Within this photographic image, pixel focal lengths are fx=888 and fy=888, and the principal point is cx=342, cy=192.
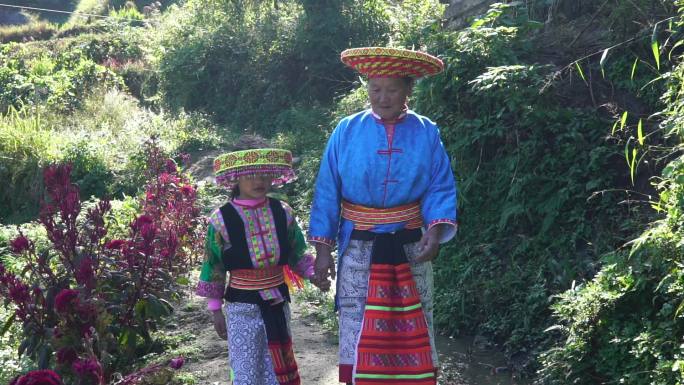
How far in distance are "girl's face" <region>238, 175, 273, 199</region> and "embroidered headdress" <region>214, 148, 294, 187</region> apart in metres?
0.03

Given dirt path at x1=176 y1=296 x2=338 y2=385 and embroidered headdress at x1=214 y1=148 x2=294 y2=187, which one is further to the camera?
dirt path at x1=176 y1=296 x2=338 y2=385

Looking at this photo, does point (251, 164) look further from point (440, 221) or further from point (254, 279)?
point (440, 221)

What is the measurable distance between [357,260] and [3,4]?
28.9 m

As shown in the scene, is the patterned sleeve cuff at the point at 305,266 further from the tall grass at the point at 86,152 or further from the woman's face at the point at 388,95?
the tall grass at the point at 86,152

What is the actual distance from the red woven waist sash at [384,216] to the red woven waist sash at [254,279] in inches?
18.3

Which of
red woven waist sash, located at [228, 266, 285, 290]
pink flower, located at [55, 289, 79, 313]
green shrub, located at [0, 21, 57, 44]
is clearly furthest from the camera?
green shrub, located at [0, 21, 57, 44]

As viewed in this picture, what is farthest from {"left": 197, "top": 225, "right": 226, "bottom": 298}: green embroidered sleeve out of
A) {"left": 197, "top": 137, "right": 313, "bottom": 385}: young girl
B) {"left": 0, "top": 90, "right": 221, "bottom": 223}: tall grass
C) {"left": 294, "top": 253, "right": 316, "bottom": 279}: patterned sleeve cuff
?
{"left": 0, "top": 90, "right": 221, "bottom": 223}: tall grass

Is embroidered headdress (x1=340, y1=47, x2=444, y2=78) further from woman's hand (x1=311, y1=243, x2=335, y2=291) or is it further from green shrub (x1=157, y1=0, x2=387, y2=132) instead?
green shrub (x1=157, y1=0, x2=387, y2=132)

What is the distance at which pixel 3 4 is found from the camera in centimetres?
2994

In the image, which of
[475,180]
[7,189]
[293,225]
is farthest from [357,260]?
[7,189]

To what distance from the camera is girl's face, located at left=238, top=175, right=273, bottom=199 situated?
13.6 ft

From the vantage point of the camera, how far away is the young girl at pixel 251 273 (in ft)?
13.6

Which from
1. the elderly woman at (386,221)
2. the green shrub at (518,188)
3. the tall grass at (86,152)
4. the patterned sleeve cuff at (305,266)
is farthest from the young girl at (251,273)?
the tall grass at (86,152)

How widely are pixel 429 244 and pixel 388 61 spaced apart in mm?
877
